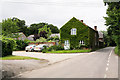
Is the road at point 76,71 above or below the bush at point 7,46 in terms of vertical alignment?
below

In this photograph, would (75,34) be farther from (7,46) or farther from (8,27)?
(8,27)

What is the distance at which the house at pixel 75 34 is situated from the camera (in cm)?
3728

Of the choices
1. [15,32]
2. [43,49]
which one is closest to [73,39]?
[43,49]

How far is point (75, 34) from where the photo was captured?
38312 millimetres

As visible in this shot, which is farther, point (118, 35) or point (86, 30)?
point (86, 30)

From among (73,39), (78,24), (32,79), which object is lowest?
(32,79)

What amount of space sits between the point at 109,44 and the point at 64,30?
192ft

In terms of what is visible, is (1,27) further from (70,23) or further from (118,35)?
(70,23)

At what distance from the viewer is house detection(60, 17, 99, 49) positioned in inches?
1468

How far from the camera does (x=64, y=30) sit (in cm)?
3912

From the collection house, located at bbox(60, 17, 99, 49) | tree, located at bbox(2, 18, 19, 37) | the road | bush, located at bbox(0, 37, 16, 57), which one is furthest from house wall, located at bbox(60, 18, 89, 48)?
tree, located at bbox(2, 18, 19, 37)

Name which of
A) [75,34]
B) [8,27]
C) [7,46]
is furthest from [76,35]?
[8,27]

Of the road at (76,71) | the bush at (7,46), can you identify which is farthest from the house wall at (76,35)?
the road at (76,71)

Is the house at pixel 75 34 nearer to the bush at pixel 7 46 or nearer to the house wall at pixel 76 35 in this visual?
the house wall at pixel 76 35
